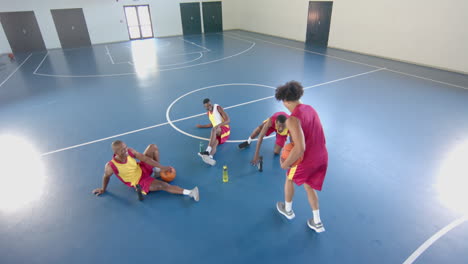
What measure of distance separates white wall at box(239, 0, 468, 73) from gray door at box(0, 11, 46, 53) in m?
14.7

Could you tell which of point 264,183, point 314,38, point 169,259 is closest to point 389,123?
point 264,183

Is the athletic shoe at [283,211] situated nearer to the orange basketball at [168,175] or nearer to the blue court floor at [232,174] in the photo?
the blue court floor at [232,174]

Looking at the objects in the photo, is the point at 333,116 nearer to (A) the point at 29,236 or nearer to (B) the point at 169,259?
(B) the point at 169,259

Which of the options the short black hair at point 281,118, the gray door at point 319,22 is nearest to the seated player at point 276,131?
the short black hair at point 281,118

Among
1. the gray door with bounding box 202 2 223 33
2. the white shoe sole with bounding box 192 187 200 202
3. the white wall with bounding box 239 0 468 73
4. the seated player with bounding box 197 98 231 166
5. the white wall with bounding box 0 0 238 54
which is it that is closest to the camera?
the white shoe sole with bounding box 192 187 200 202

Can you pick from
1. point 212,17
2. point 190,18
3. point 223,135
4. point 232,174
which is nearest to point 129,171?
point 232,174

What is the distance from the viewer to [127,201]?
373cm

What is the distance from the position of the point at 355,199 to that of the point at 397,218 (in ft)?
1.73

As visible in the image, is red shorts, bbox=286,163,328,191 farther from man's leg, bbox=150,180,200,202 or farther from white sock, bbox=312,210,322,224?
man's leg, bbox=150,180,200,202

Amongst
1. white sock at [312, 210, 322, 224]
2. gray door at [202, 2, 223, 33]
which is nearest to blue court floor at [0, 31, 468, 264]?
white sock at [312, 210, 322, 224]

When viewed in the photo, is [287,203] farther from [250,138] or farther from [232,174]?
[250,138]

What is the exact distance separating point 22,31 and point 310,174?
18012 mm

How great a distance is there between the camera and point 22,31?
560 inches

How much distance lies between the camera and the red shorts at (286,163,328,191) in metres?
2.74
